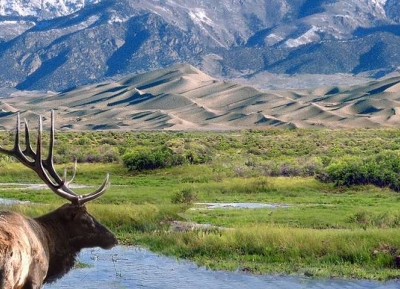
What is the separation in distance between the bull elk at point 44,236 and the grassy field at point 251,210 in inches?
303

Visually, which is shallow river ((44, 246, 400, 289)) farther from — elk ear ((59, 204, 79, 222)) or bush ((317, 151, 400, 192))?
bush ((317, 151, 400, 192))

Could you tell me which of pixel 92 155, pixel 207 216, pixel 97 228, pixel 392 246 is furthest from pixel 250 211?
pixel 92 155

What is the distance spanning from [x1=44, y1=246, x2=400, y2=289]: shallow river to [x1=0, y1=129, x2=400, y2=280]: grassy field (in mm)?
554

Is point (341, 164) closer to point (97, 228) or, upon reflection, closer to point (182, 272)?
point (182, 272)

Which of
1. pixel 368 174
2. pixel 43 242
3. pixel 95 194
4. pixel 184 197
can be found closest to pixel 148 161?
pixel 368 174

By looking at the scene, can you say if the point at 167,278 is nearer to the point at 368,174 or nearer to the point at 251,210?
the point at 251,210

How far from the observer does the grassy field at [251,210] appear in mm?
22516

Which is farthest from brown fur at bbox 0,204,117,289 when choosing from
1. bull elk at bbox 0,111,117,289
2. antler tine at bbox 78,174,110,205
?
antler tine at bbox 78,174,110,205

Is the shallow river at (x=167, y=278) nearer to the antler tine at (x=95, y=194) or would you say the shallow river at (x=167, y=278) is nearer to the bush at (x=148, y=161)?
the antler tine at (x=95, y=194)

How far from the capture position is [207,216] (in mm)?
31531

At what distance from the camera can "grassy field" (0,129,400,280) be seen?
73.9ft

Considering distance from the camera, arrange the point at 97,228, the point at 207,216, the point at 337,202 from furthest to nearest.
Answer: the point at 337,202
the point at 207,216
the point at 97,228

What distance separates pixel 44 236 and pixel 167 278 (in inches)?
282

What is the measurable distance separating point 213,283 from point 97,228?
6.03 meters
